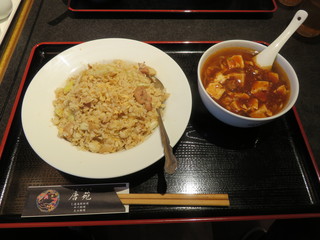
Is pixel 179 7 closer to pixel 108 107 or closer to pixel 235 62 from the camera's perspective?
pixel 235 62

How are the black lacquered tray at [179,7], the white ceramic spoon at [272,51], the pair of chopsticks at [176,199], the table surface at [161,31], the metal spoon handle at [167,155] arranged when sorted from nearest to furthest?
1. the metal spoon handle at [167,155]
2. the pair of chopsticks at [176,199]
3. the white ceramic spoon at [272,51]
4. the table surface at [161,31]
5. the black lacquered tray at [179,7]

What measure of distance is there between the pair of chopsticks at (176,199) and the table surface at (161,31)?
1299 mm

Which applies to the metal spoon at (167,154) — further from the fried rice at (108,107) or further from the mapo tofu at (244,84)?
the mapo tofu at (244,84)

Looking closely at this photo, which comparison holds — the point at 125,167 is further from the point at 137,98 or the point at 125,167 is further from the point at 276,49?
the point at 276,49

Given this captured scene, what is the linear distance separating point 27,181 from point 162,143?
0.91m

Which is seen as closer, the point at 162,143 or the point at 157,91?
the point at 162,143

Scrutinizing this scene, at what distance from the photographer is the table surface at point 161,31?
217 cm

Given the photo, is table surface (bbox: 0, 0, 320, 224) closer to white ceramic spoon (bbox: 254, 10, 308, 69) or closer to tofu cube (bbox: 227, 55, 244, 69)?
white ceramic spoon (bbox: 254, 10, 308, 69)

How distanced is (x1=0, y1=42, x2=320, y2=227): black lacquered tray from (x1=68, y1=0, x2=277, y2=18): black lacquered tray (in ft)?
3.60

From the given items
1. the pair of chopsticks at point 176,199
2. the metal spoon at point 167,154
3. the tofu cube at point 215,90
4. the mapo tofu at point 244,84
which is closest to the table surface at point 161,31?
the mapo tofu at point 244,84

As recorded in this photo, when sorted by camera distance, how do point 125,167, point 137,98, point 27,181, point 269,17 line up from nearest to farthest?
point 125,167
point 27,181
point 137,98
point 269,17

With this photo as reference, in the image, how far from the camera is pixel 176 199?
1.45m

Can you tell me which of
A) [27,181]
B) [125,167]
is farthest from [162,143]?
[27,181]

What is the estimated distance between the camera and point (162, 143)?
144 cm
